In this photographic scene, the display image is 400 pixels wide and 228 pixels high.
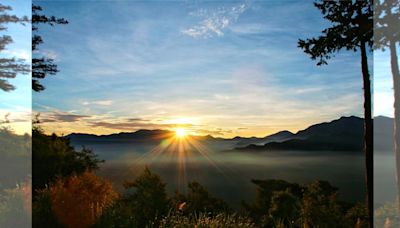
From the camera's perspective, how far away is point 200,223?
4586 mm

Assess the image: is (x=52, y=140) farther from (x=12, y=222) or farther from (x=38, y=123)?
(x=12, y=222)

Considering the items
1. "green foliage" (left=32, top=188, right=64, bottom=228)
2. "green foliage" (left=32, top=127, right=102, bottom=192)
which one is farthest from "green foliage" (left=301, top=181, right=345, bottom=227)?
"green foliage" (left=32, top=188, right=64, bottom=228)

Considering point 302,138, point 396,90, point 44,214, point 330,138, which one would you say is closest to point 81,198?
point 44,214

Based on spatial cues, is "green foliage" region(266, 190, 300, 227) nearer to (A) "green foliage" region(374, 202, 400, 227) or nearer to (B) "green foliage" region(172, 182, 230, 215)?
(B) "green foliage" region(172, 182, 230, 215)

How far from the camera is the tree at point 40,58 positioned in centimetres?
551

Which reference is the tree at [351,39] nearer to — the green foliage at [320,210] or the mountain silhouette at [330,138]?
the mountain silhouette at [330,138]

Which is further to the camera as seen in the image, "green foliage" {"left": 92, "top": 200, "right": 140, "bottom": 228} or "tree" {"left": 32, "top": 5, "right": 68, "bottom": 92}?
"tree" {"left": 32, "top": 5, "right": 68, "bottom": 92}

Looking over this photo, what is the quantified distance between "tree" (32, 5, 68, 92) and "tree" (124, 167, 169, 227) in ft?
5.38

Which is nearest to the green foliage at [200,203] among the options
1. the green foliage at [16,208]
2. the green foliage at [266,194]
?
the green foliage at [266,194]

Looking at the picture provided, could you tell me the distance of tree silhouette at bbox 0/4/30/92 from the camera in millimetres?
5754

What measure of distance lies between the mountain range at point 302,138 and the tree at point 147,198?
475mm

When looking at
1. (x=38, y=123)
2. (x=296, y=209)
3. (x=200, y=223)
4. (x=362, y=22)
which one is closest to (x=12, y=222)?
(x=38, y=123)

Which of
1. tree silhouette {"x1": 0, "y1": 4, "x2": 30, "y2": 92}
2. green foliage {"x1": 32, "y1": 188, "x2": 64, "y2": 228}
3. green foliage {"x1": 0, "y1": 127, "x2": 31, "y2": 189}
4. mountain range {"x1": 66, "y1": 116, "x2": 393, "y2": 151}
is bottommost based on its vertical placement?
green foliage {"x1": 32, "y1": 188, "x2": 64, "y2": 228}

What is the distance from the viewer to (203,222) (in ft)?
15.2
